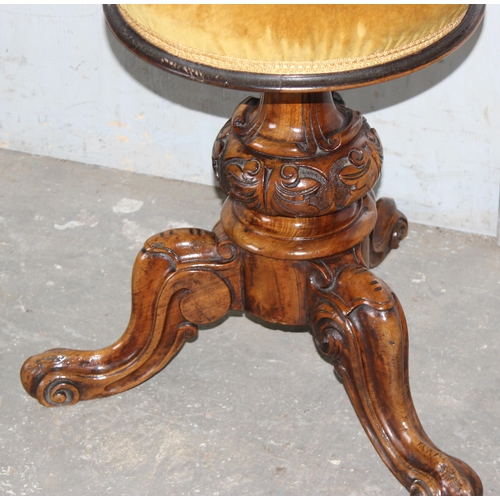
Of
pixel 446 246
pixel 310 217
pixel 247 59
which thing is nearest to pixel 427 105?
pixel 446 246

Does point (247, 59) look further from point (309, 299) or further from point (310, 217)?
point (309, 299)

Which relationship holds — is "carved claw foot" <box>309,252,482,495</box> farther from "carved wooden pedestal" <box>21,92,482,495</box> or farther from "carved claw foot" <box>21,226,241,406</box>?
"carved claw foot" <box>21,226,241,406</box>

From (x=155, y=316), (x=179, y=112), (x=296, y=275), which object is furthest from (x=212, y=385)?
(x=179, y=112)

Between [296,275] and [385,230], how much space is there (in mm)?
468

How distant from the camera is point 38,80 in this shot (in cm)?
205

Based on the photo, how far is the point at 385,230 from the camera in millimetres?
1762

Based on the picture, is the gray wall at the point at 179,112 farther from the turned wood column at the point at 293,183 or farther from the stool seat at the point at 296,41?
the stool seat at the point at 296,41

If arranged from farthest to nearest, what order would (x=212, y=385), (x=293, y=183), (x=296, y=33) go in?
(x=212, y=385), (x=293, y=183), (x=296, y=33)

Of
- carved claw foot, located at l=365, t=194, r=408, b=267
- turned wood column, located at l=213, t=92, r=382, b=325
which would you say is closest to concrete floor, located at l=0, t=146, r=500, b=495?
carved claw foot, located at l=365, t=194, r=408, b=267

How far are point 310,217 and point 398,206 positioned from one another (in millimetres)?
691

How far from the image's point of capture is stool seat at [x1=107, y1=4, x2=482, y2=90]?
96 centimetres

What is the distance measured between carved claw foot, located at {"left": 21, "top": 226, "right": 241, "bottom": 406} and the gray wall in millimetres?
592

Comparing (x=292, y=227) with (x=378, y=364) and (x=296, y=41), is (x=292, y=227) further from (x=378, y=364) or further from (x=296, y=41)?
(x=296, y=41)

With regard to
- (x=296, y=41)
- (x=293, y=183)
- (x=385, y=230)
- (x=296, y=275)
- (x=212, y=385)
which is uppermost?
(x=296, y=41)
